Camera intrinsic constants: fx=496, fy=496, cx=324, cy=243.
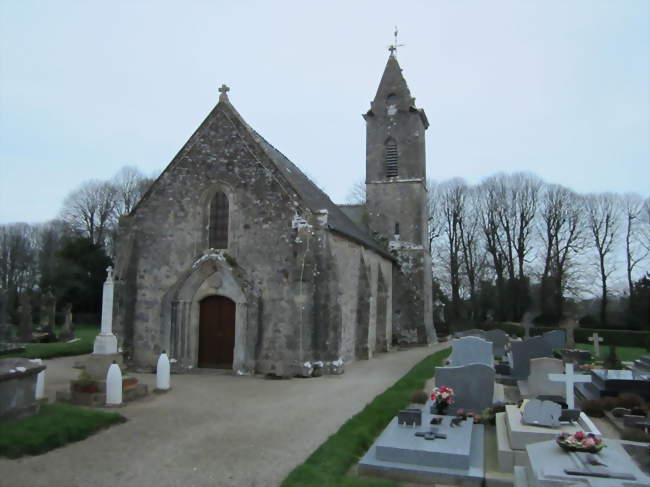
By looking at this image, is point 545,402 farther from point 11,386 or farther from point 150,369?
point 150,369

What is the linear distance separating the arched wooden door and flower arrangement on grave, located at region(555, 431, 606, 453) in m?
11.4

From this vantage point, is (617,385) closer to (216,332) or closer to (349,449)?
(349,449)

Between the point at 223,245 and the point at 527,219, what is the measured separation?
32.2 m

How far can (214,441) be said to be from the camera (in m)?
7.93

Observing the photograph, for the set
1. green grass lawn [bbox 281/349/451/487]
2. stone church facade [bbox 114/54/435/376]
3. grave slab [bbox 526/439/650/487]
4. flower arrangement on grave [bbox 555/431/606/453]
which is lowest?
green grass lawn [bbox 281/349/451/487]

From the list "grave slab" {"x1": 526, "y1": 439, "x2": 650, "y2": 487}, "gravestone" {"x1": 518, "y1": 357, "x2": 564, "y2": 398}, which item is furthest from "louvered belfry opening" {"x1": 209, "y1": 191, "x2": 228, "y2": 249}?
"grave slab" {"x1": 526, "y1": 439, "x2": 650, "y2": 487}

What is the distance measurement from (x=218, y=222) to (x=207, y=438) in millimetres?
9236

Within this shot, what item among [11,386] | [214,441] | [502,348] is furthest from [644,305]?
[11,386]

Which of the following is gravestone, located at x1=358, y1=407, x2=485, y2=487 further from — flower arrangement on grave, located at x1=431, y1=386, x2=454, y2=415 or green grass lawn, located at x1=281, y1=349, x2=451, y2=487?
flower arrangement on grave, located at x1=431, y1=386, x2=454, y2=415

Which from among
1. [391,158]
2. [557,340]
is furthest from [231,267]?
[391,158]

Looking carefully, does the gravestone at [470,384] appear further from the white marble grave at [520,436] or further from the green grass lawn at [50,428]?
the green grass lawn at [50,428]

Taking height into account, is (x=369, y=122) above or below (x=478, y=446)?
above

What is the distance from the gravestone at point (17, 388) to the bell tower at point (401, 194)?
20.4m

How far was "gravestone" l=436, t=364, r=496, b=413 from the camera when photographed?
9477 millimetres
